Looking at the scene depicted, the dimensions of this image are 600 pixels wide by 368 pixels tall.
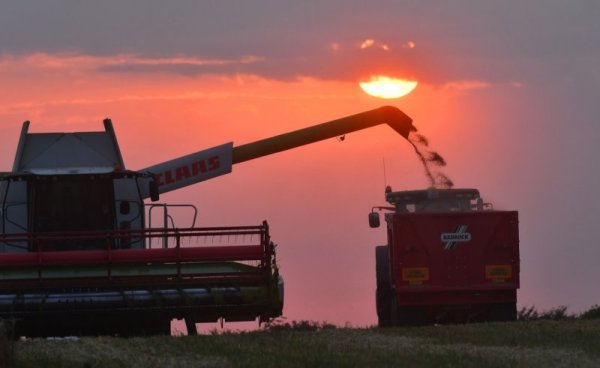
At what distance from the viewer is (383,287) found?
2697 centimetres

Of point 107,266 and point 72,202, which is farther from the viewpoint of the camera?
point 72,202

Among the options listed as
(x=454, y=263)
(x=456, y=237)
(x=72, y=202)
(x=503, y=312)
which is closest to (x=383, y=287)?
(x=454, y=263)

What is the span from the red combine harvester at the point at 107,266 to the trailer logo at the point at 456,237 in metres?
5.21

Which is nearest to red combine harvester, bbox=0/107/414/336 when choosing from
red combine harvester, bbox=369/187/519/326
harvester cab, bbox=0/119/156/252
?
harvester cab, bbox=0/119/156/252

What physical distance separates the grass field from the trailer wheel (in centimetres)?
673

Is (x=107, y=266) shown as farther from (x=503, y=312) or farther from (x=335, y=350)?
(x=503, y=312)

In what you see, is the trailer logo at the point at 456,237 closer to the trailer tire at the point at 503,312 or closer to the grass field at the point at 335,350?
the trailer tire at the point at 503,312

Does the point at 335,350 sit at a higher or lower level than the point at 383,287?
lower

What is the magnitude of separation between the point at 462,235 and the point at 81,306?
809 cm

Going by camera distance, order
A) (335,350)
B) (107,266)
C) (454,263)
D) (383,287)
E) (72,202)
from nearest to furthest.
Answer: (335,350) → (107,266) → (72,202) → (454,263) → (383,287)

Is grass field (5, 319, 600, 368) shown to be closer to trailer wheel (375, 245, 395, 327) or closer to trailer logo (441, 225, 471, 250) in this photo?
trailer logo (441, 225, 471, 250)

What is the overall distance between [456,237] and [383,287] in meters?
2.14

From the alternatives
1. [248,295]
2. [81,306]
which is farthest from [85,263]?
[248,295]

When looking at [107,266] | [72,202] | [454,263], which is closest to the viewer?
[107,266]
